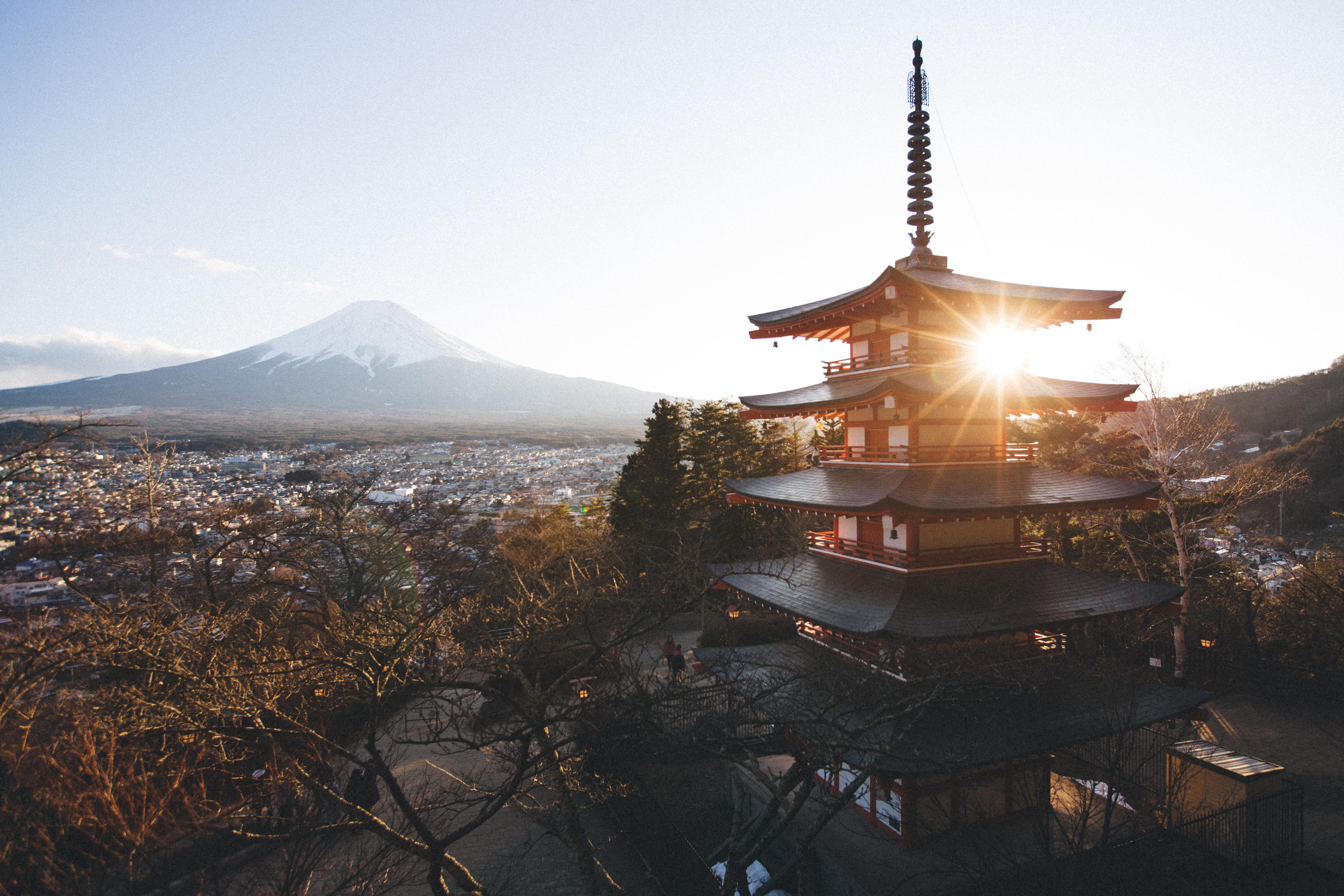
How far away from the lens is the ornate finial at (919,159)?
37.1 ft

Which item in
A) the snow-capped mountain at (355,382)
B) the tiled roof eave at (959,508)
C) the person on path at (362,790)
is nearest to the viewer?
the tiled roof eave at (959,508)

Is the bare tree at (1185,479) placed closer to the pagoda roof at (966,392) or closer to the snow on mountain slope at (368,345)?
the pagoda roof at (966,392)

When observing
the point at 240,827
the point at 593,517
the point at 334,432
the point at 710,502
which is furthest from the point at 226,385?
the point at 240,827

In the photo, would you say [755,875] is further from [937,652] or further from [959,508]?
[959,508]

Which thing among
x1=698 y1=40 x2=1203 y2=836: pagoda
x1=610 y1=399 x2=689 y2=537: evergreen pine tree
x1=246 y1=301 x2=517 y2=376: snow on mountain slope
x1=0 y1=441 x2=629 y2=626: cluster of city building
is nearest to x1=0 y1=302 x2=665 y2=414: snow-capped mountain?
x1=246 y1=301 x2=517 y2=376: snow on mountain slope

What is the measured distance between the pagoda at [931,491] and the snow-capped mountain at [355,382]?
109799 mm

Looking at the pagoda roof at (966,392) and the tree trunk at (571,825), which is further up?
the pagoda roof at (966,392)

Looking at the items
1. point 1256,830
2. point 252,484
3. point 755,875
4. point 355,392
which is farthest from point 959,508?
point 355,392

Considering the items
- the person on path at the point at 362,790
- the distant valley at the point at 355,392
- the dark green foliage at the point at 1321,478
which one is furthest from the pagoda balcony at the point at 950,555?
the distant valley at the point at 355,392

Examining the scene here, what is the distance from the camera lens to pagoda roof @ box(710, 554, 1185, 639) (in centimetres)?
868

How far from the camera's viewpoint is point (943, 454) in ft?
34.3

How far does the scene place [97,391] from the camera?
99500mm

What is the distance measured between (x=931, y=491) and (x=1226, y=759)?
20.3 ft

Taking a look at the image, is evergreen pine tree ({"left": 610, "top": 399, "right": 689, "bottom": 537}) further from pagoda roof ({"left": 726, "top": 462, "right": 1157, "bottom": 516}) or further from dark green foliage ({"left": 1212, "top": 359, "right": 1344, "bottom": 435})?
dark green foliage ({"left": 1212, "top": 359, "right": 1344, "bottom": 435})
